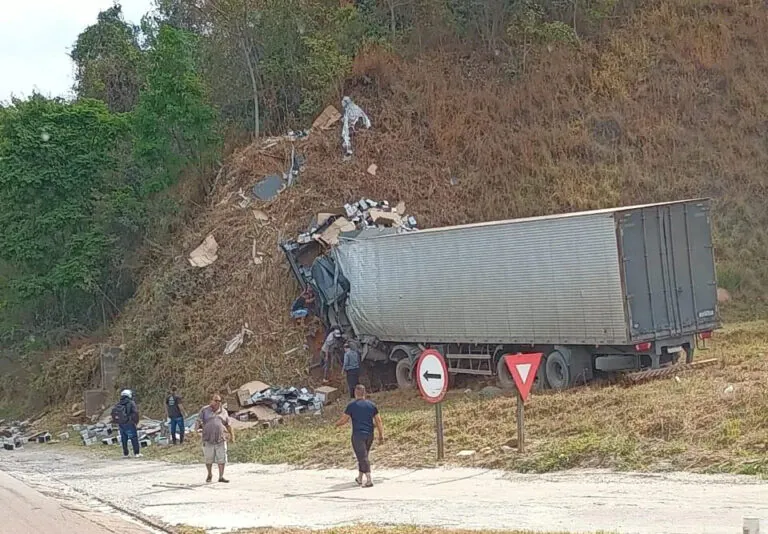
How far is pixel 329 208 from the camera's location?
32.7 meters

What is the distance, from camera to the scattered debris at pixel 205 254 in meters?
33.1

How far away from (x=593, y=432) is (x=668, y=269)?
260 inches

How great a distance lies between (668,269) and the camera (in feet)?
66.4

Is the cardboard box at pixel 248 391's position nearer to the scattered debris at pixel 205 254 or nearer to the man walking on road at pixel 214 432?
the scattered debris at pixel 205 254

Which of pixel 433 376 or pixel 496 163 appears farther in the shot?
pixel 496 163

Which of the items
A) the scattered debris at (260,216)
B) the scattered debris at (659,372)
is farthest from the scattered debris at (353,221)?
the scattered debris at (659,372)

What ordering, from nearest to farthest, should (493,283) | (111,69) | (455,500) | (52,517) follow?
(455,500) → (52,517) → (493,283) → (111,69)

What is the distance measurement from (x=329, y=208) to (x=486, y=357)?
35.9 ft

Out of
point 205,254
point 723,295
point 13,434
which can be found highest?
point 205,254

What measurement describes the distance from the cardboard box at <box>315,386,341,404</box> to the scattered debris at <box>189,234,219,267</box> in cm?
859

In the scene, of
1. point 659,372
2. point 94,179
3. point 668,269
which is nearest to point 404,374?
point 659,372

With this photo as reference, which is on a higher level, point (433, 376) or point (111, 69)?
point (111, 69)

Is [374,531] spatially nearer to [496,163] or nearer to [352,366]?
[352,366]

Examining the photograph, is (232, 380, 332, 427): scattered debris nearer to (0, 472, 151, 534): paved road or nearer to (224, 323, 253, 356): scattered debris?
(224, 323, 253, 356): scattered debris
